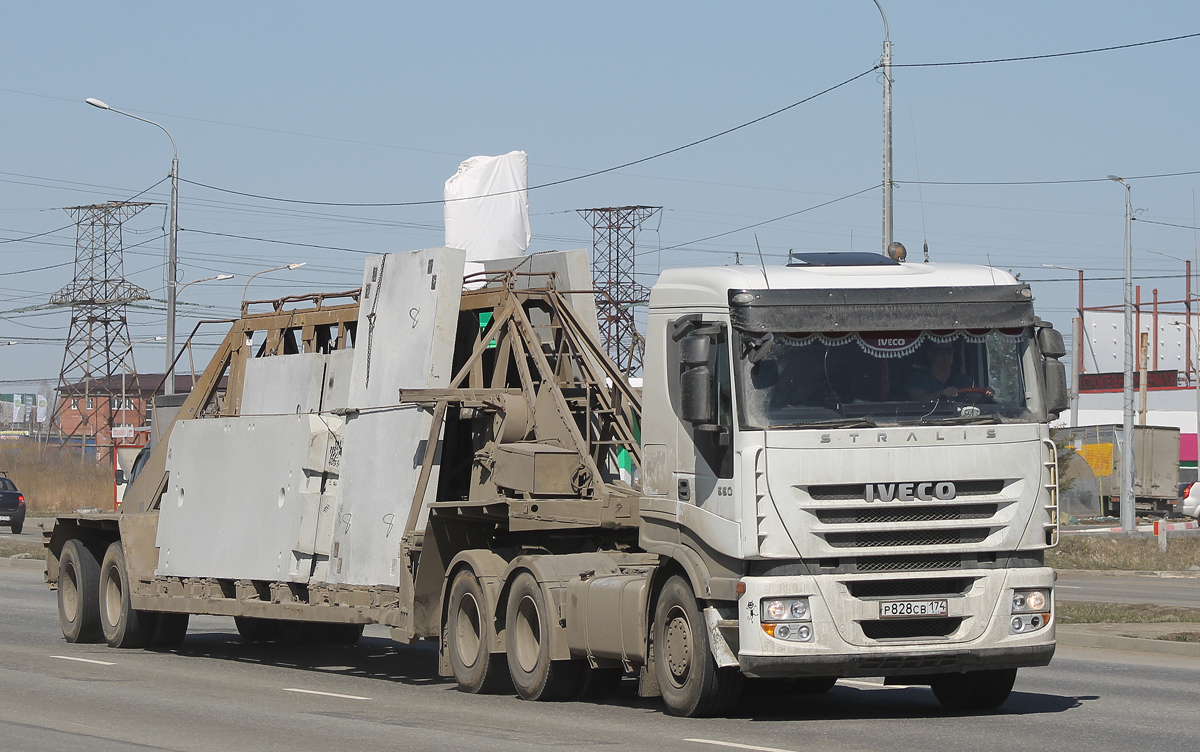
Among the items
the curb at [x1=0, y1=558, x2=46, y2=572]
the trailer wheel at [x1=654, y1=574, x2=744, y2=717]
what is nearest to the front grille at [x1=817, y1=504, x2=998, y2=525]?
the trailer wheel at [x1=654, y1=574, x2=744, y2=717]

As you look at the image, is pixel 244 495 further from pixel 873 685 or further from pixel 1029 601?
pixel 1029 601

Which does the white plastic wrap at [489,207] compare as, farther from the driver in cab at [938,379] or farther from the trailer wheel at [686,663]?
the driver in cab at [938,379]

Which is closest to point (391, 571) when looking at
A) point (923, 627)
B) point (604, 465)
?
point (604, 465)

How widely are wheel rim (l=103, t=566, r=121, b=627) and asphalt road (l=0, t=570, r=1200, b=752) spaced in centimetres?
160

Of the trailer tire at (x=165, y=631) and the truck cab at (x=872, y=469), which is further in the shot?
the trailer tire at (x=165, y=631)

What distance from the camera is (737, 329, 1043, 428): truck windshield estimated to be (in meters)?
10.6

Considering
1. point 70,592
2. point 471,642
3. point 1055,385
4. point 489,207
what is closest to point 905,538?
point 1055,385

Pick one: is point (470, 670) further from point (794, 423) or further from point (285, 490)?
point (794, 423)

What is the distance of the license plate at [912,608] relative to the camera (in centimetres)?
1053

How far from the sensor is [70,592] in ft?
60.5

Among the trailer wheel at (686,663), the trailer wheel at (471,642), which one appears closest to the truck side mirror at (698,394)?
the trailer wheel at (686,663)

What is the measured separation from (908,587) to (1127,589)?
17.7 m

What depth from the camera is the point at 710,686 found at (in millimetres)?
10836

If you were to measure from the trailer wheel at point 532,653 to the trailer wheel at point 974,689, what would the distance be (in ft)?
9.20
